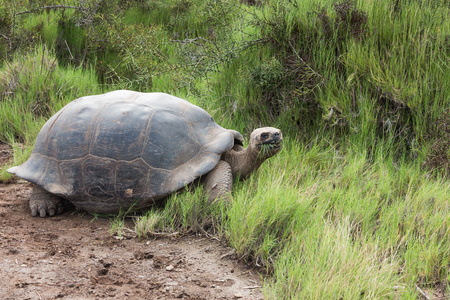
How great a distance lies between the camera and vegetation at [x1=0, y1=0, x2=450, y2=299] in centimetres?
264

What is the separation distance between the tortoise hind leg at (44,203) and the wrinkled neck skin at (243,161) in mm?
1397

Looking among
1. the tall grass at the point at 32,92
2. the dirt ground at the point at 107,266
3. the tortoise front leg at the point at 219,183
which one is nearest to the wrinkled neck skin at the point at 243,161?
the tortoise front leg at the point at 219,183

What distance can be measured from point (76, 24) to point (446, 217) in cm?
572

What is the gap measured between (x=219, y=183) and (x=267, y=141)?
470 mm

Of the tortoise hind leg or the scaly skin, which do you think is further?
Answer: the tortoise hind leg

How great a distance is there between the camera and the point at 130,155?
332 cm

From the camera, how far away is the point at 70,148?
136 inches

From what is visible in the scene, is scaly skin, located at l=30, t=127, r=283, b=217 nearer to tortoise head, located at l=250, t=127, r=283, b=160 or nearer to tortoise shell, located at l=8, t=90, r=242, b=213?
tortoise head, located at l=250, t=127, r=283, b=160

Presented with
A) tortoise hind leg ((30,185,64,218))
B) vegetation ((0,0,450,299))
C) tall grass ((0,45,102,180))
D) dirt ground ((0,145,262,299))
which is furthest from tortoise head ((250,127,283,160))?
tall grass ((0,45,102,180))

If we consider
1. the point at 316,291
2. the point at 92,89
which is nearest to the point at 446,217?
the point at 316,291

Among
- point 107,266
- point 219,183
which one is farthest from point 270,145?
point 107,266

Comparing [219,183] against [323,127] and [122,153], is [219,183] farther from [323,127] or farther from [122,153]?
[323,127]

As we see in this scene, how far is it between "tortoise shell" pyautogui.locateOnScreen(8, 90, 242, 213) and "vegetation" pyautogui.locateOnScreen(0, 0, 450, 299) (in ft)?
0.71

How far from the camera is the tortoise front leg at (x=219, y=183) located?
3.28 meters
